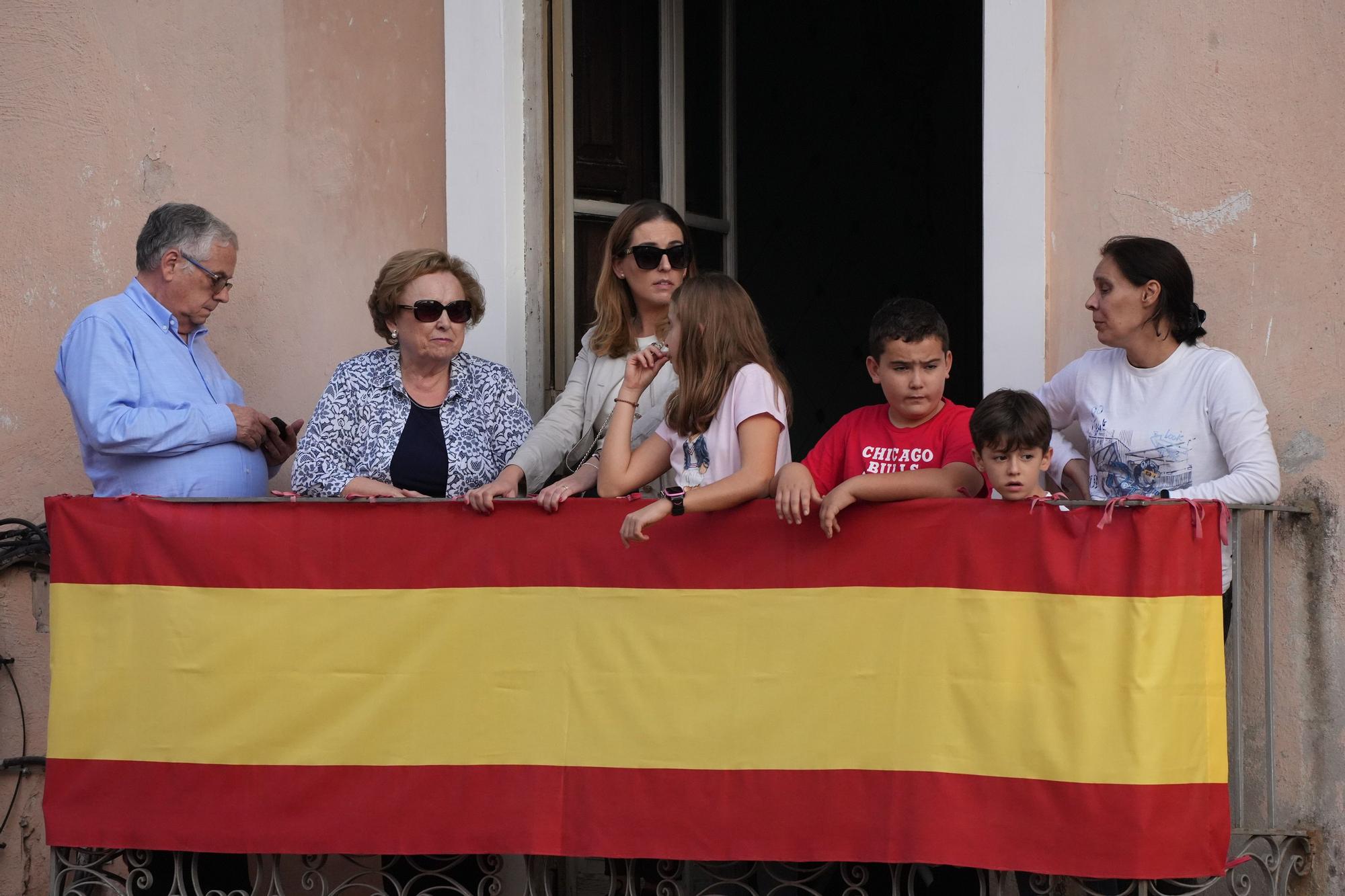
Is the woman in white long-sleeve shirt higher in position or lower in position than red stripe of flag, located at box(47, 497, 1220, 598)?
higher

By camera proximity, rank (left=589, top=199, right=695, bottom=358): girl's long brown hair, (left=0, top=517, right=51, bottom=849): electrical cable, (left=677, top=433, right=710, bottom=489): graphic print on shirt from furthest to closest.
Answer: (left=0, top=517, right=51, bottom=849): electrical cable, (left=589, top=199, right=695, bottom=358): girl's long brown hair, (left=677, top=433, right=710, bottom=489): graphic print on shirt

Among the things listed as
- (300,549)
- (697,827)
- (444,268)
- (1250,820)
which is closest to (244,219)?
(444,268)

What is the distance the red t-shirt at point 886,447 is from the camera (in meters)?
4.14

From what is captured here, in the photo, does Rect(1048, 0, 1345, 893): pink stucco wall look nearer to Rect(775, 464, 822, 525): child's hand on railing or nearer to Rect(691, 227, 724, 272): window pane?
Rect(775, 464, 822, 525): child's hand on railing

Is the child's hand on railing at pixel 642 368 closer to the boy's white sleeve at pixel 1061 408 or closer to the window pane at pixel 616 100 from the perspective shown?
the boy's white sleeve at pixel 1061 408

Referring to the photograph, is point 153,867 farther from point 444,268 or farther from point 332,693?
point 444,268

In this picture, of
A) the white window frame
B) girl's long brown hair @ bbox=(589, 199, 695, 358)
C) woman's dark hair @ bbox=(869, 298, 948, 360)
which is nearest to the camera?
woman's dark hair @ bbox=(869, 298, 948, 360)

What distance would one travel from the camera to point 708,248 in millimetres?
6211

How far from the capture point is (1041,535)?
154 inches

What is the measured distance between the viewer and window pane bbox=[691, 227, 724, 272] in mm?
6094

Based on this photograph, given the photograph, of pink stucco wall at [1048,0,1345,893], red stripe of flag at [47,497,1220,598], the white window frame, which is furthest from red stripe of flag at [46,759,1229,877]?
the white window frame

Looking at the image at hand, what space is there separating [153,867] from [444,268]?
2.04 meters

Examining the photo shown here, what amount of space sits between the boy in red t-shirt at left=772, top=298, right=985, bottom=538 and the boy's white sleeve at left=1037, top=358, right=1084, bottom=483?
42cm

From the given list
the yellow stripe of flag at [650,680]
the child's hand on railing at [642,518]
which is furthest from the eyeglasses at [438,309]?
the child's hand on railing at [642,518]
